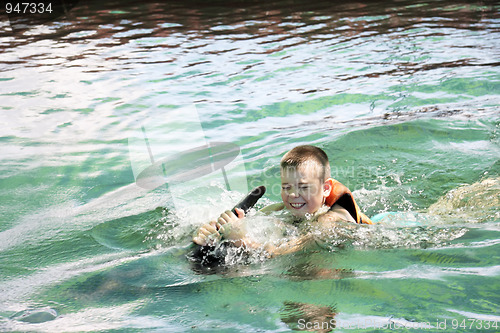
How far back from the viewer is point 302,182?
3.75 meters

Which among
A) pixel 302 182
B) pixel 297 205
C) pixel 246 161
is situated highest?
pixel 302 182

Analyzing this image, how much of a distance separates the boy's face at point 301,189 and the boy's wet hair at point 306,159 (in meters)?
0.04

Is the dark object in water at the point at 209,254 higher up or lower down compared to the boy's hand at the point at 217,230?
lower down

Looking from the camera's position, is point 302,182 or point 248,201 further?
point 248,201

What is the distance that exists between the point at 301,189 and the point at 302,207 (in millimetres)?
118

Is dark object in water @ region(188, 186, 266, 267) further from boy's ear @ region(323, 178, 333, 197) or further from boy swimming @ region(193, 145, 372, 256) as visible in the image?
boy's ear @ region(323, 178, 333, 197)

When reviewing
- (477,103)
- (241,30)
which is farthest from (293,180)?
(241,30)

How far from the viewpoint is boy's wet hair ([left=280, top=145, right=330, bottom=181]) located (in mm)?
3775

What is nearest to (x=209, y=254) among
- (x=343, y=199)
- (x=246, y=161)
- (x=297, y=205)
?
(x=297, y=205)

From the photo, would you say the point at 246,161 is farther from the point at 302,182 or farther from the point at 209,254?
the point at 209,254

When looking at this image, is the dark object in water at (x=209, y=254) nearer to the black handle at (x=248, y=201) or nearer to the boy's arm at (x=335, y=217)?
the black handle at (x=248, y=201)

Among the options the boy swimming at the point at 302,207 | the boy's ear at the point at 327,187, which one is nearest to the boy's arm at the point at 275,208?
the boy swimming at the point at 302,207

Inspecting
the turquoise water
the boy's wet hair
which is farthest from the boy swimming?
the turquoise water

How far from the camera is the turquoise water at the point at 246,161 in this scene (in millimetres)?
3105
